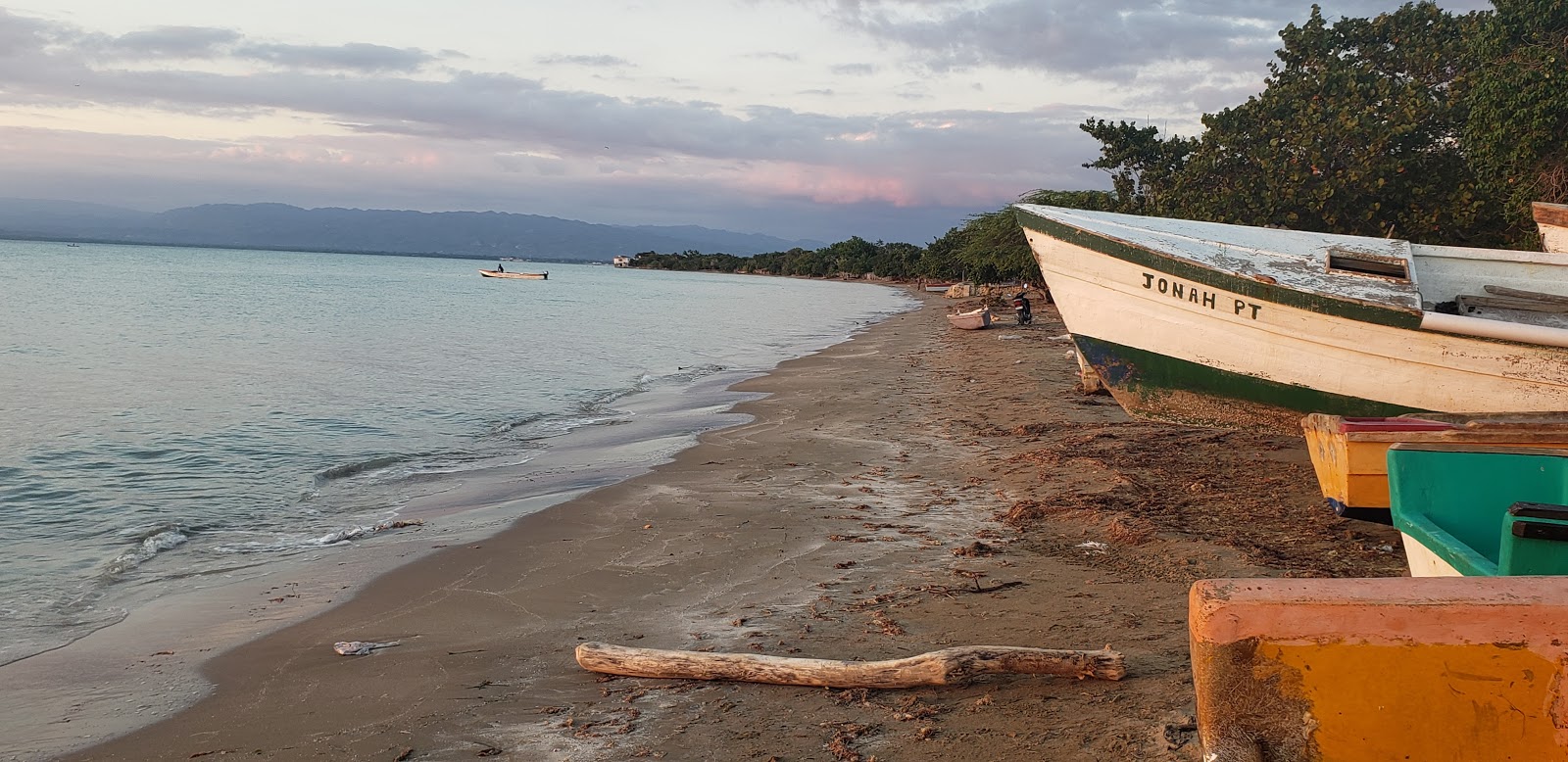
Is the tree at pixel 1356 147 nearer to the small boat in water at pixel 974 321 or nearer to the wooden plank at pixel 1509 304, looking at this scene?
the small boat in water at pixel 974 321

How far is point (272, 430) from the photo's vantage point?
542 inches

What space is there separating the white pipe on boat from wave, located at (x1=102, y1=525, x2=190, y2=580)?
419 inches

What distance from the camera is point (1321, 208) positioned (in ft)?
64.7

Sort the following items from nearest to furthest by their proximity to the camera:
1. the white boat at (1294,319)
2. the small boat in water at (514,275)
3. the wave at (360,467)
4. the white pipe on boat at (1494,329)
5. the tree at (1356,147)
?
the white pipe on boat at (1494,329) → the white boat at (1294,319) → the wave at (360,467) → the tree at (1356,147) → the small boat in water at (514,275)

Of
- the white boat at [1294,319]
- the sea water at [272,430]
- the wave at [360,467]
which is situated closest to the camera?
the sea water at [272,430]

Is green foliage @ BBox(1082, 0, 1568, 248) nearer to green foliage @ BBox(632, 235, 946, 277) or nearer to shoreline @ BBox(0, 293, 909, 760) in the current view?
shoreline @ BBox(0, 293, 909, 760)

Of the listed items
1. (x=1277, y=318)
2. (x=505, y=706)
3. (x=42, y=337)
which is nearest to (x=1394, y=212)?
(x=1277, y=318)

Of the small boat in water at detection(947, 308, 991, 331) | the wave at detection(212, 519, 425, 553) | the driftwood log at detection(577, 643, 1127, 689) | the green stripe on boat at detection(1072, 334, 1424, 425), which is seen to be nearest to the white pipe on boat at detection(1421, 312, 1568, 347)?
the green stripe on boat at detection(1072, 334, 1424, 425)

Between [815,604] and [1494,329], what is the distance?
663cm

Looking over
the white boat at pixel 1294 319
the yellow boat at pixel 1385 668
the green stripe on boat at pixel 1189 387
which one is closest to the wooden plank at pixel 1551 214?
the white boat at pixel 1294 319

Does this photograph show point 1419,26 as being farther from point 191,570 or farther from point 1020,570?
point 191,570

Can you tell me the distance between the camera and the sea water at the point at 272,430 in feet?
26.2

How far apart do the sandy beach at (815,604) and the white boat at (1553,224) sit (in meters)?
5.62

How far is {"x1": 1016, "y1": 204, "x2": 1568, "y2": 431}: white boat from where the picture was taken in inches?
343
